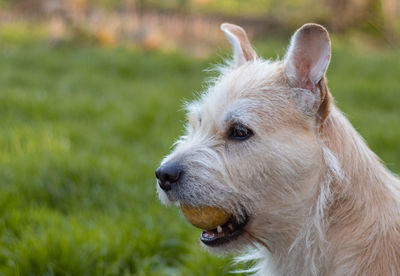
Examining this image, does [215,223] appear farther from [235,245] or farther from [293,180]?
[293,180]

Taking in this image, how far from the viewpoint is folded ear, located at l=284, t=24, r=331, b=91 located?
2.96 meters

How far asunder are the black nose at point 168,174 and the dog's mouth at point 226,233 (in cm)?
39

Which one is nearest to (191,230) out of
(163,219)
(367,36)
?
(163,219)

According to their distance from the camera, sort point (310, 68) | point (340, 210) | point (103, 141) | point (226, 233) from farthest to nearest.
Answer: point (103, 141) < point (226, 233) < point (310, 68) < point (340, 210)

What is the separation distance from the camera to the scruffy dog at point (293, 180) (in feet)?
9.58

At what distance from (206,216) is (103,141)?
161 inches

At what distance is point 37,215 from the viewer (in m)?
4.72

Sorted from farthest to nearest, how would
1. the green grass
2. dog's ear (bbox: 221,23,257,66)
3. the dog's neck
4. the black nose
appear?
the green grass
dog's ear (bbox: 221,23,257,66)
the black nose
the dog's neck

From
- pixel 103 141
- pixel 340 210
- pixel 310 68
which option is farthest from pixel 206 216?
pixel 103 141

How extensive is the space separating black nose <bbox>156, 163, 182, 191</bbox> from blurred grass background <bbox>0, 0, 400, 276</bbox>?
116 centimetres

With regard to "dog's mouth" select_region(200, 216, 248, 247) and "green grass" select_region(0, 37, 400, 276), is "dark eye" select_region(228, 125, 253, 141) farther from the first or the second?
"green grass" select_region(0, 37, 400, 276)

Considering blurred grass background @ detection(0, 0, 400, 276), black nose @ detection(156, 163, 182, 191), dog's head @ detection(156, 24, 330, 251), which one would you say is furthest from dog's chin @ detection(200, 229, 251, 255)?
blurred grass background @ detection(0, 0, 400, 276)

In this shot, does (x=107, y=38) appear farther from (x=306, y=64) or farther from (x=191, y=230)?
(x=306, y=64)

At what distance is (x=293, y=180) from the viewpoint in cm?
296
